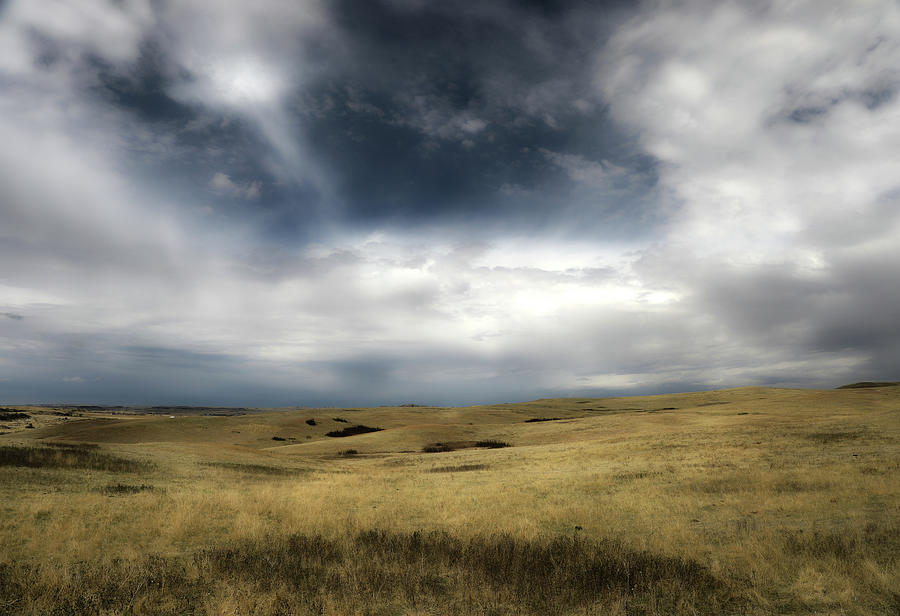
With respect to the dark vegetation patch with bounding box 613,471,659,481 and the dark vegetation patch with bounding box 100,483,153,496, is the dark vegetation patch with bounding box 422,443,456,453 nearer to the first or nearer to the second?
the dark vegetation patch with bounding box 613,471,659,481

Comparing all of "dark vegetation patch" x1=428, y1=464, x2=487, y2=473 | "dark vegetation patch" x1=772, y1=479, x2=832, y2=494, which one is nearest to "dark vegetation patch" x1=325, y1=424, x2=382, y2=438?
"dark vegetation patch" x1=428, y1=464, x2=487, y2=473

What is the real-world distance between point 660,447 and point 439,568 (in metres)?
26.6

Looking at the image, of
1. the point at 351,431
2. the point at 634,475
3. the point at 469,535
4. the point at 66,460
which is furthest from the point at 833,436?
the point at 351,431

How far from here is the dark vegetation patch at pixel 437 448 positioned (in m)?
51.8

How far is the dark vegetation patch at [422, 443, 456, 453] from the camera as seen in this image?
51797 mm

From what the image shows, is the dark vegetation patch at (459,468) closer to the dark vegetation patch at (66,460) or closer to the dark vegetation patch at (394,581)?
the dark vegetation patch at (66,460)

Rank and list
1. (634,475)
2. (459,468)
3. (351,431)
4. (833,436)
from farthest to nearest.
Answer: (351,431) < (459,468) < (833,436) < (634,475)

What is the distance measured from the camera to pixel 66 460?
23469mm

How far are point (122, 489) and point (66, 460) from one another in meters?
8.05

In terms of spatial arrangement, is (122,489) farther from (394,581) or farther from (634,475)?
(634,475)

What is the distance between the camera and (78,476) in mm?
20312

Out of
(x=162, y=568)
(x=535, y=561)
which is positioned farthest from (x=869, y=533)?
(x=162, y=568)

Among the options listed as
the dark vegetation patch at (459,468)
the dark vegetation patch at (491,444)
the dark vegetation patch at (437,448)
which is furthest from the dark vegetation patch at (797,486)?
the dark vegetation patch at (437,448)

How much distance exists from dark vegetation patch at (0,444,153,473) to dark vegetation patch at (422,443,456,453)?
30.7 meters
